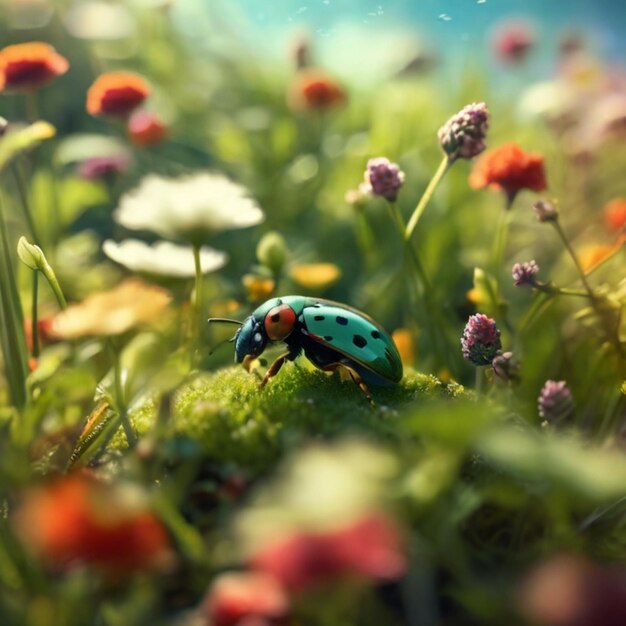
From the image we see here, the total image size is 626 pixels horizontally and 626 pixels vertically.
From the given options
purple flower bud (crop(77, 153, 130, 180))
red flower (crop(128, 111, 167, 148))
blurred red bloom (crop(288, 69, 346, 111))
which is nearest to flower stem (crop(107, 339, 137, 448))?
purple flower bud (crop(77, 153, 130, 180))

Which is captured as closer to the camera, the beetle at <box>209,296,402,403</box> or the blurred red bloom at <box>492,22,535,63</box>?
the beetle at <box>209,296,402,403</box>

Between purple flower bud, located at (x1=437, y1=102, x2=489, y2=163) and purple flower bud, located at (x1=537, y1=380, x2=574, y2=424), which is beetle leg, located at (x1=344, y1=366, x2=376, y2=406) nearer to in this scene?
purple flower bud, located at (x1=537, y1=380, x2=574, y2=424)

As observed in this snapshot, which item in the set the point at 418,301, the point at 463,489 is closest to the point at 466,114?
the point at 418,301

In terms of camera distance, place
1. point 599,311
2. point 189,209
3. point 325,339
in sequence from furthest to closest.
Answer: point 599,311, point 325,339, point 189,209

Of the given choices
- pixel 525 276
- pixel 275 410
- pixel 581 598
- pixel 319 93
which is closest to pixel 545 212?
pixel 525 276

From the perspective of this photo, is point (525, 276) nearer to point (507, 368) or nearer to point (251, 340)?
point (507, 368)
